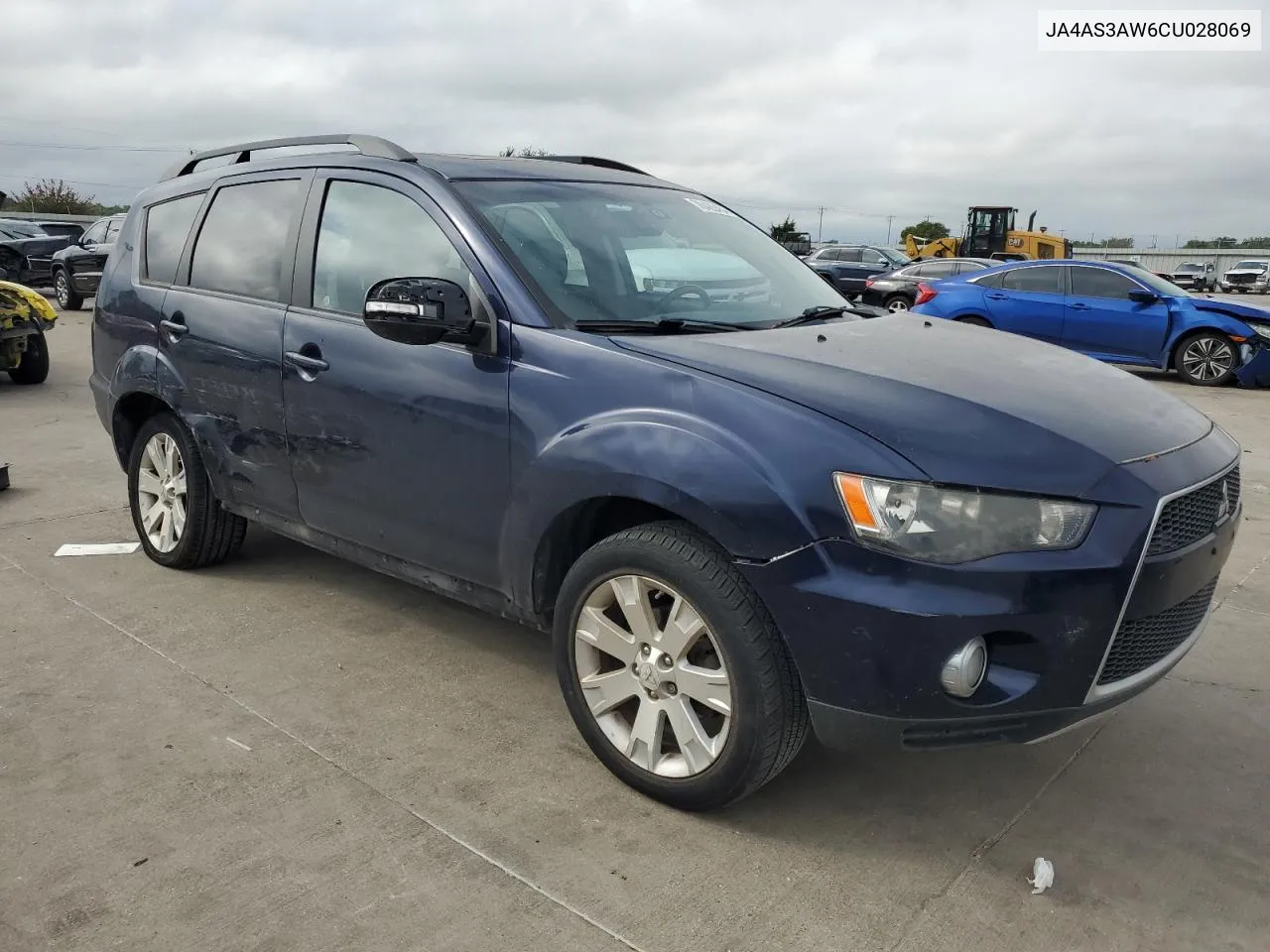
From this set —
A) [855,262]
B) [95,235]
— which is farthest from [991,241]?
[95,235]

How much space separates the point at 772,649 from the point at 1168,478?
107 centimetres

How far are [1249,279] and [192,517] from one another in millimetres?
47313

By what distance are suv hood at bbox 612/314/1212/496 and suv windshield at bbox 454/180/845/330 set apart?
0.83 feet

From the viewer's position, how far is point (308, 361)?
3.79 m

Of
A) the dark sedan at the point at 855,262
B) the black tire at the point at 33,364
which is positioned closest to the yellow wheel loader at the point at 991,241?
the dark sedan at the point at 855,262

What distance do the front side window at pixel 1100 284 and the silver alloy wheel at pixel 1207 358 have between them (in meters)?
0.96

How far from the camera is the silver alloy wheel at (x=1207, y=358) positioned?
12430mm

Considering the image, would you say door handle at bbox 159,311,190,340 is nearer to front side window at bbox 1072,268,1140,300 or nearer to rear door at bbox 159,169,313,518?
rear door at bbox 159,169,313,518

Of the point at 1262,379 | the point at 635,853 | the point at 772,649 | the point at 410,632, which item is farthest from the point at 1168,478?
the point at 1262,379

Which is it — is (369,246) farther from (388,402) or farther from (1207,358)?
(1207,358)

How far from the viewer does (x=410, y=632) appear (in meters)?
4.24

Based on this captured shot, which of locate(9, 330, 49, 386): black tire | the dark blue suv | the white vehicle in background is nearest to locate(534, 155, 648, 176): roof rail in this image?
the dark blue suv

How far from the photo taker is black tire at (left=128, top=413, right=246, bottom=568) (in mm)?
4602

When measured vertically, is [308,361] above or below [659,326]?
below
